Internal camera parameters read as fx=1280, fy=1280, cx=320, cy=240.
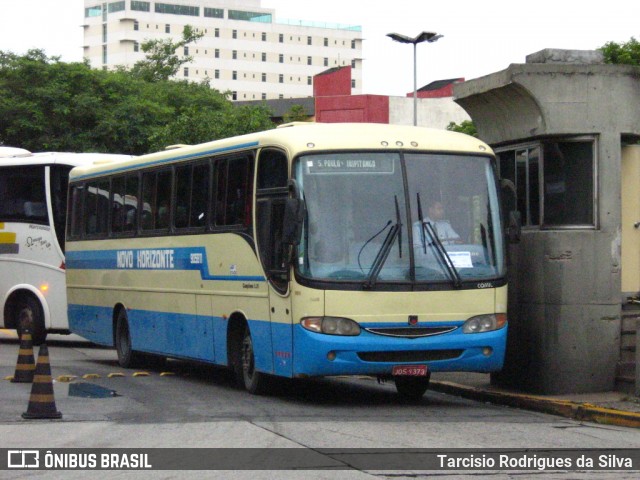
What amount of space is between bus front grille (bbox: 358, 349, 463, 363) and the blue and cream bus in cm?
1

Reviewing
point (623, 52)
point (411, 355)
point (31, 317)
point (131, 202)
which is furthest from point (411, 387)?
point (623, 52)

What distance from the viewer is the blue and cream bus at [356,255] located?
1342cm

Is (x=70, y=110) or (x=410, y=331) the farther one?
(x=70, y=110)

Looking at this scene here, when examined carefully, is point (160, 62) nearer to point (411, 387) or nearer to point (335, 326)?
point (411, 387)

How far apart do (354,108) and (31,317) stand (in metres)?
54.5

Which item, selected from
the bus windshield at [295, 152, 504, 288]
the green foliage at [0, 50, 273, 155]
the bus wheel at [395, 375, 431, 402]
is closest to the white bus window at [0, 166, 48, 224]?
the bus wheel at [395, 375, 431, 402]

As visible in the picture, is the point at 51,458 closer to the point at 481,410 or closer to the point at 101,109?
the point at 481,410

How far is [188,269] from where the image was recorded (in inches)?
669

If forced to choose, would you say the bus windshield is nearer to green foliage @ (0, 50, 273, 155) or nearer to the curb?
the curb

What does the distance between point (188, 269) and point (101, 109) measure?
39476 millimetres

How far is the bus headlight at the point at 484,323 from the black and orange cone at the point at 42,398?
14.5 ft

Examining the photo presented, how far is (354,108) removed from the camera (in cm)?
7762

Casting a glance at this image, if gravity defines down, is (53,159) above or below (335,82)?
below

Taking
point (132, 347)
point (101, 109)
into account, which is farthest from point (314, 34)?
point (132, 347)
